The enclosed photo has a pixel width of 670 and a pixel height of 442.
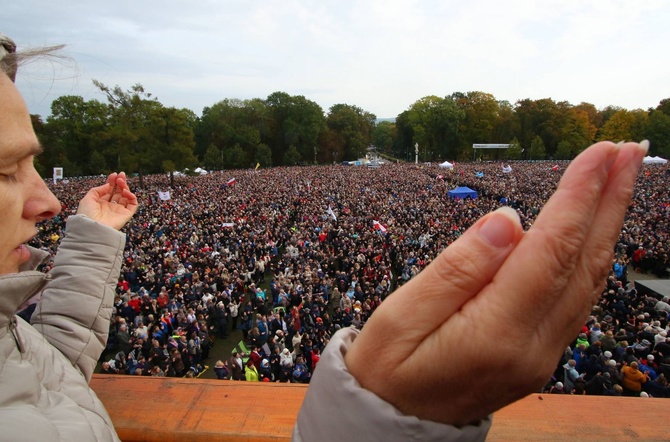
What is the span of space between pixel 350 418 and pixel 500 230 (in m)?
0.37

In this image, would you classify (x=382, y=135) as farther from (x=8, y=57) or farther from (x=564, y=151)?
(x=8, y=57)

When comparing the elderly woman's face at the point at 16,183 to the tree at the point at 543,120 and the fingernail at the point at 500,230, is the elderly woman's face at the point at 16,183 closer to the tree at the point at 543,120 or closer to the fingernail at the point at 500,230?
the fingernail at the point at 500,230

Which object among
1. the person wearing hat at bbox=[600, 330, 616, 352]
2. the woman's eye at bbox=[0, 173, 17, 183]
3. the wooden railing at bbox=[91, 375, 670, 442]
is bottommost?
the person wearing hat at bbox=[600, 330, 616, 352]

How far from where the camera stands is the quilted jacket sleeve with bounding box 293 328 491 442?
0.56 meters

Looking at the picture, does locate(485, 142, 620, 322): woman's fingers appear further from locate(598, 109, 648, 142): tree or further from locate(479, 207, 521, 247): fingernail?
locate(598, 109, 648, 142): tree

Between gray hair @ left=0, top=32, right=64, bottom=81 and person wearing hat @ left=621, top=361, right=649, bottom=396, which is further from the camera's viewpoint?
person wearing hat @ left=621, top=361, right=649, bottom=396

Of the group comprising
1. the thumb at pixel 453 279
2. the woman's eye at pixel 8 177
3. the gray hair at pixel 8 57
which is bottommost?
the thumb at pixel 453 279

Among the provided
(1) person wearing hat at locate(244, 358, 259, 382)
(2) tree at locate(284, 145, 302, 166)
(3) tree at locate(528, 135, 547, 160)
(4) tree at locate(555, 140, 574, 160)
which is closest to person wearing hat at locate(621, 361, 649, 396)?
(1) person wearing hat at locate(244, 358, 259, 382)

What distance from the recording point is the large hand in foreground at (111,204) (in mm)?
1679

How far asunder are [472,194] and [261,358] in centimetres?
2020

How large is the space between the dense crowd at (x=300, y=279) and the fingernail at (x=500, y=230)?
21cm

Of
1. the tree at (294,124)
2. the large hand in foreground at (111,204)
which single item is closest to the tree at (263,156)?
the tree at (294,124)

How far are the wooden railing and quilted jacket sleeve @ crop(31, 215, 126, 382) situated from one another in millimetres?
232

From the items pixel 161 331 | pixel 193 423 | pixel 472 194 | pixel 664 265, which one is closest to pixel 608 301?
pixel 664 265
